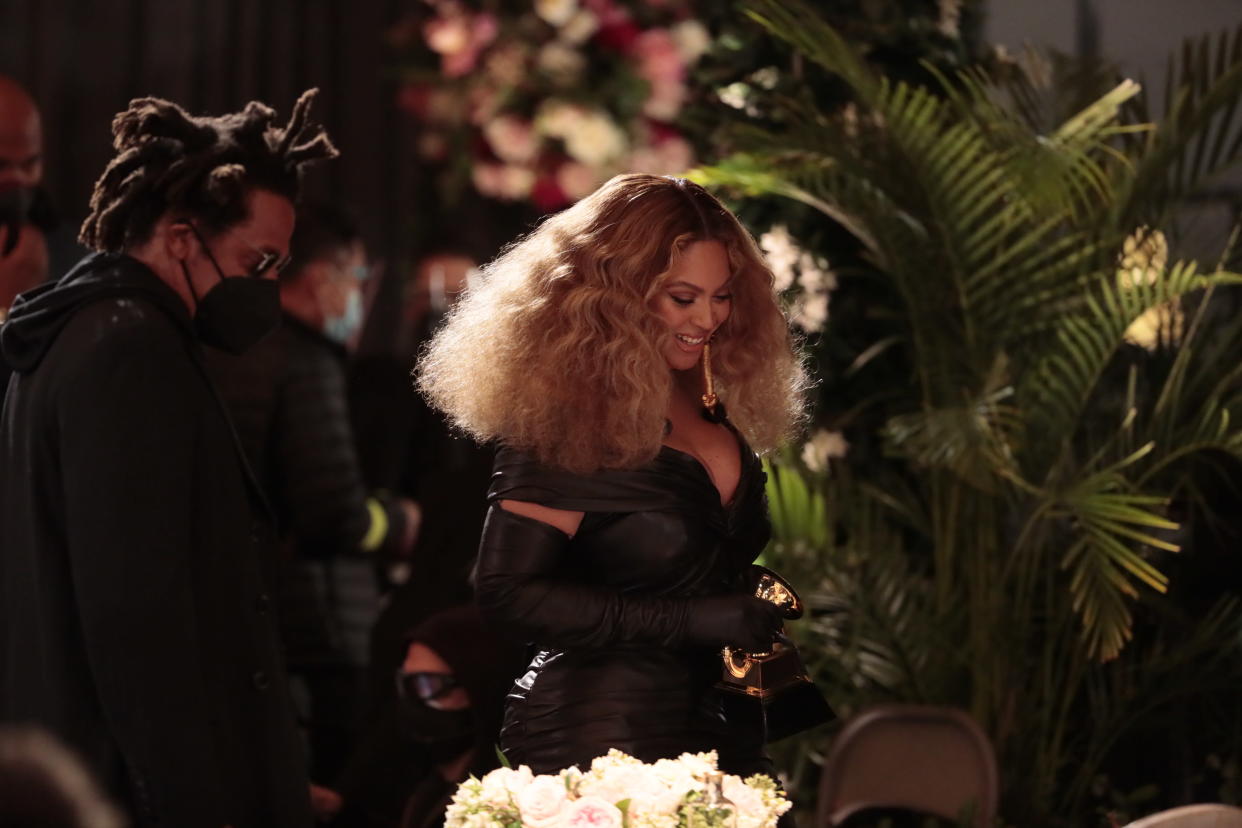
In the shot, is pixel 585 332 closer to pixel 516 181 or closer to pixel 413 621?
pixel 413 621

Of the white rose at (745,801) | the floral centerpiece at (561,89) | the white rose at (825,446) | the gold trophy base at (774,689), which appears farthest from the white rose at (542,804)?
the floral centerpiece at (561,89)

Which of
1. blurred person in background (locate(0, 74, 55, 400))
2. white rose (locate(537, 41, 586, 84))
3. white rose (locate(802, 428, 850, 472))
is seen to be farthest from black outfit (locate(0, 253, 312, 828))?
white rose (locate(537, 41, 586, 84))

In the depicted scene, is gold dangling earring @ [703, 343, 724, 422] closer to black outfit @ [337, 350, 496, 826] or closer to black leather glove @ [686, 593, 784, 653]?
black leather glove @ [686, 593, 784, 653]

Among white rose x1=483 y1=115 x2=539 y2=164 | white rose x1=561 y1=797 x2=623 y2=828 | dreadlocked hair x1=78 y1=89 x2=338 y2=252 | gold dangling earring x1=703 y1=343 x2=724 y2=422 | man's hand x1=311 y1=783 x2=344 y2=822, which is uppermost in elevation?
dreadlocked hair x1=78 y1=89 x2=338 y2=252

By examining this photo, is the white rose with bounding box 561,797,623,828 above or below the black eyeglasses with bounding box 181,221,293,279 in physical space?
below

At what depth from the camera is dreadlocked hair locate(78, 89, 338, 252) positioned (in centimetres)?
245

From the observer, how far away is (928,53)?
4090 mm

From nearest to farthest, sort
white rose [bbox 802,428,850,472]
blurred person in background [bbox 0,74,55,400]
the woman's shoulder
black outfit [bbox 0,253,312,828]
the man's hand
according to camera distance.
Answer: black outfit [bbox 0,253,312,828] < the woman's shoulder < the man's hand < blurred person in background [bbox 0,74,55,400] < white rose [bbox 802,428,850,472]

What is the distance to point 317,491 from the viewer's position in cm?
369

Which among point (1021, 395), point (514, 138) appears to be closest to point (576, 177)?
point (514, 138)

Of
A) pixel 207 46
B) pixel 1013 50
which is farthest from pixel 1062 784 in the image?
pixel 207 46

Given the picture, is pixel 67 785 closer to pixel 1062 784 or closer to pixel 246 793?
pixel 246 793

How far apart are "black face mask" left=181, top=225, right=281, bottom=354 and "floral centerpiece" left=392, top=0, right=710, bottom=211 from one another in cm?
324

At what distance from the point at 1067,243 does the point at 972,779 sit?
1121 millimetres
